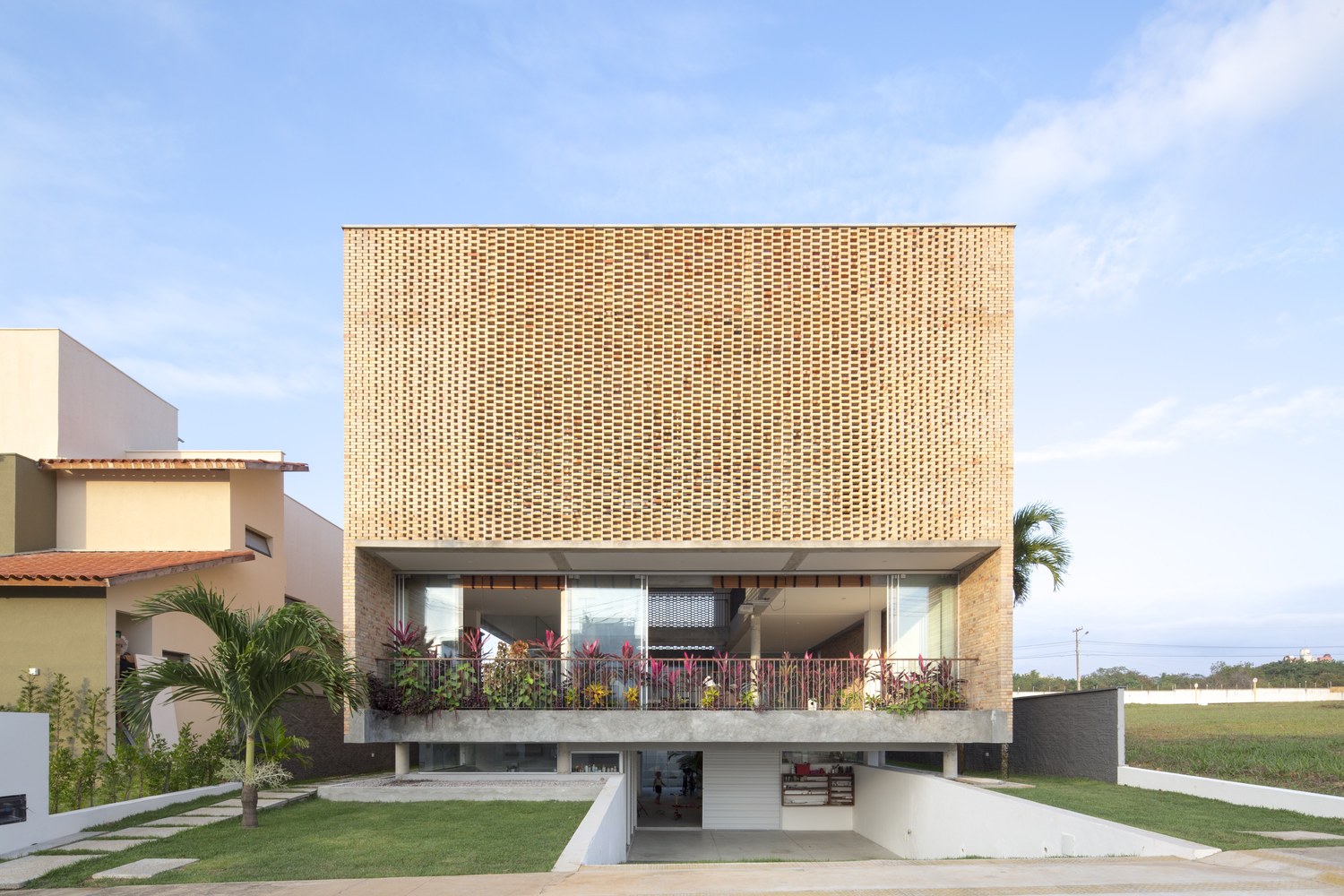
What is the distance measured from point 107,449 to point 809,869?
16.0 meters

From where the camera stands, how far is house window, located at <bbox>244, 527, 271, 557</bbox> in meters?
19.4

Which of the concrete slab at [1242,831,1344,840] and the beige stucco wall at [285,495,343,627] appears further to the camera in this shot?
the beige stucco wall at [285,495,343,627]

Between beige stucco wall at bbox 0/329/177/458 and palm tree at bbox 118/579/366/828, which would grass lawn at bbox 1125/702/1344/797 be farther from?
beige stucco wall at bbox 0/329/177/458

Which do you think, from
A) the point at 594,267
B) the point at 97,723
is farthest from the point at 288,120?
the point at 97,723

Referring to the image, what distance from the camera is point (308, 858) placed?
9.42 meters

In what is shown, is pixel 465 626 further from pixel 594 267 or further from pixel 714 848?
pixel 594 267

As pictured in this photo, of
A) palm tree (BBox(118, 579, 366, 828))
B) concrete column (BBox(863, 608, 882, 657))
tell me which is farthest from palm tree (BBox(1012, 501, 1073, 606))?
palm tree (BBox(118, 579, 366, 828))

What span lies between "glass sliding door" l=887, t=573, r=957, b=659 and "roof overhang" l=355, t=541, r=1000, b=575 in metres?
0.30

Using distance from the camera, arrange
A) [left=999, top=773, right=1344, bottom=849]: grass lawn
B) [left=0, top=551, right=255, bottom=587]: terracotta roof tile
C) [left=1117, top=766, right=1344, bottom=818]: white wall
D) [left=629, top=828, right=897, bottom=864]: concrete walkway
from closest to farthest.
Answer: [left=999, top=773, right=1344, bottom=849]: grass lawn
[left=1117, top=766, right=1344, bottom=818]: white wall
[left=0, top=551, right=255, bottom=587]: terracotta roof tile
[left=629, top=828, right=897, bottom=864]: concrete walkway

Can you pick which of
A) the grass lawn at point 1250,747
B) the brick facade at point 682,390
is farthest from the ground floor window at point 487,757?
the grass lawn at point 1250,747

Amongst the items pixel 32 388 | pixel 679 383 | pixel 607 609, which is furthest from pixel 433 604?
pixel 32 388

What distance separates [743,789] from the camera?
20094 mm

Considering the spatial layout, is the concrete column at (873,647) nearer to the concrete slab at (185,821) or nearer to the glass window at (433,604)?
the glass window at (433,604)

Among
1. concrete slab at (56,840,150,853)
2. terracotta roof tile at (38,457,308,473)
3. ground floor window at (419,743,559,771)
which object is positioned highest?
terracotta roof tile at (38,457,308,473)
